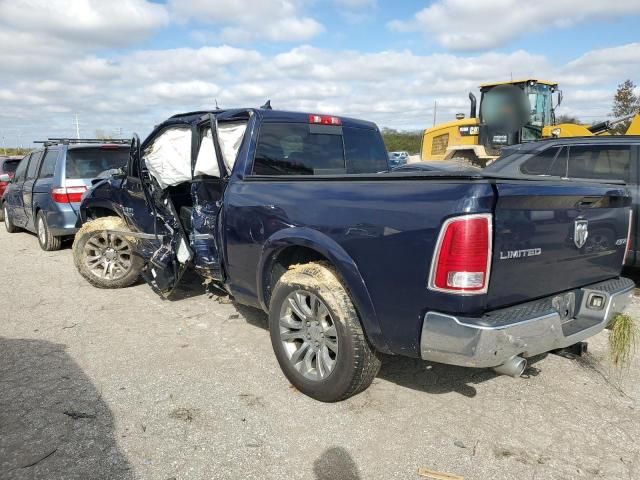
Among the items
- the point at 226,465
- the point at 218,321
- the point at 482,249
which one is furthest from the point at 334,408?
the point at 218,321

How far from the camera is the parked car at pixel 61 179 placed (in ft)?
25.1

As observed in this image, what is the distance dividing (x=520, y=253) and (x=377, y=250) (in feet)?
2.51

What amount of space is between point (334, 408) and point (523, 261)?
1.54 m

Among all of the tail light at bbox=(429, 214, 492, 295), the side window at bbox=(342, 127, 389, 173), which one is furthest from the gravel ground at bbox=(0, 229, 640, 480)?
the side window at bbox=(342, 127, 389, 173)

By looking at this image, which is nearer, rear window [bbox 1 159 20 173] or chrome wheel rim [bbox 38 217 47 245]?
chrome wheel rim [bbox 38 217 47 245]

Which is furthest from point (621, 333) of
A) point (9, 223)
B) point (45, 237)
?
point (9, 223)

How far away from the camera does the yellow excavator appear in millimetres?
11344

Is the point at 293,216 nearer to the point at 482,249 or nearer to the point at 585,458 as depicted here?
the point at 482,249

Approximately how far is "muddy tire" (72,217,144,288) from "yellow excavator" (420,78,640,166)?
8.03 meters

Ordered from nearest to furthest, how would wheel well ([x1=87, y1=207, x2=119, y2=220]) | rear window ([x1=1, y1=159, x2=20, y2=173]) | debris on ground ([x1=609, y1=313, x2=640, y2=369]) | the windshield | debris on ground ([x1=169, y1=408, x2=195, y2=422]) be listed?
debris on ground ([x1=169, y1=408, x2=195, y2=422]) < debris on ground ([x1=609, y1=313, x2=640, y2=369]) < wheel well ([x1=87, y1=207, x2=119, y2=220]) < the windshield < rear window ([x1=1, y1=159, x2=20, y2=173])

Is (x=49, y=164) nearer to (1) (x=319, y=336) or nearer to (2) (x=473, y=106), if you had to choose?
(1) (x=319, y=336)

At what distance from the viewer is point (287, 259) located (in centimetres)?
371

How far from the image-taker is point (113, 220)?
238 inches

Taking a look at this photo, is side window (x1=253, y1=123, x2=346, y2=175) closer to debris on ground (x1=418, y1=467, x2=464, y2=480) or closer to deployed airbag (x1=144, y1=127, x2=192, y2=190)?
deployed airbag (x1=144, y1=127, x2=192, y2=190)
